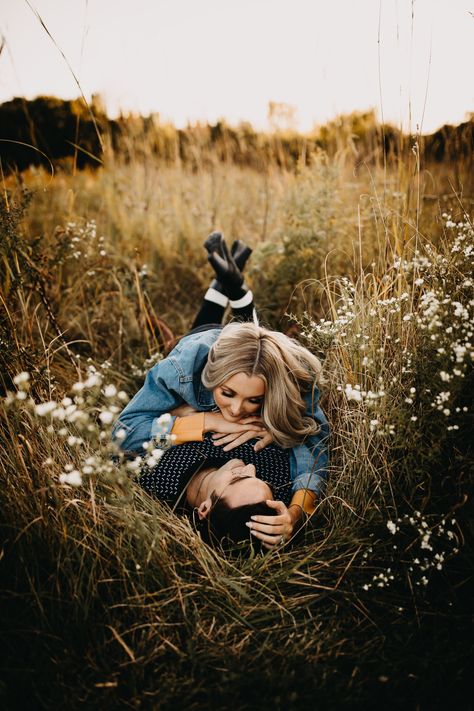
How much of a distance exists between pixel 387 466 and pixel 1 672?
162cm

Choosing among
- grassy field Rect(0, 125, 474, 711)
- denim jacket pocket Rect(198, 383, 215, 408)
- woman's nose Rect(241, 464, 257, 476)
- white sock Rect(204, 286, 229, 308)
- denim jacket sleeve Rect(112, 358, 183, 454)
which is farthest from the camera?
white sock Rect(204, 286, 229, 308)

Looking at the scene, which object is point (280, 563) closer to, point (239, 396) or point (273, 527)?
point (273, 527)

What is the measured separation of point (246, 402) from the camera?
2.37 metres

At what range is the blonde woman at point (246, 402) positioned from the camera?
2.30 metres

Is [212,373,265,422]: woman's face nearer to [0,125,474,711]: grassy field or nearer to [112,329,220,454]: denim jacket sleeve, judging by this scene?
[112,329,220,454]: denim jacket sleeve

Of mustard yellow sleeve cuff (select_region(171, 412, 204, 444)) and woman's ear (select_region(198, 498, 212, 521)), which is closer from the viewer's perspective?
woman's ear (select_region(198, 498, 212, 521))

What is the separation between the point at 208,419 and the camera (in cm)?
245

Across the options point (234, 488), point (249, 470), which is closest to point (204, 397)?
point (249, 470)

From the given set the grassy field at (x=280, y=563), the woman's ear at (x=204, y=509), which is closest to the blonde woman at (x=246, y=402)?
the grassy field at (x=280, y=563)

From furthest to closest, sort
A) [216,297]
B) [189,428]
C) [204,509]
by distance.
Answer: [216,297]
[189,428]
[204,509]

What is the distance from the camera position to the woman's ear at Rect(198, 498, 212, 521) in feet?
6.70

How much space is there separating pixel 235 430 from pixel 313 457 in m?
0.45

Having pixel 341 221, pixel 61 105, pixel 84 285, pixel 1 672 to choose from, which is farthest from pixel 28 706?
pixel 61 105

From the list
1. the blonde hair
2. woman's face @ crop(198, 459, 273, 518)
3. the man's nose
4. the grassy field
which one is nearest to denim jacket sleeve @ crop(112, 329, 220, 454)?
the blonde hair
